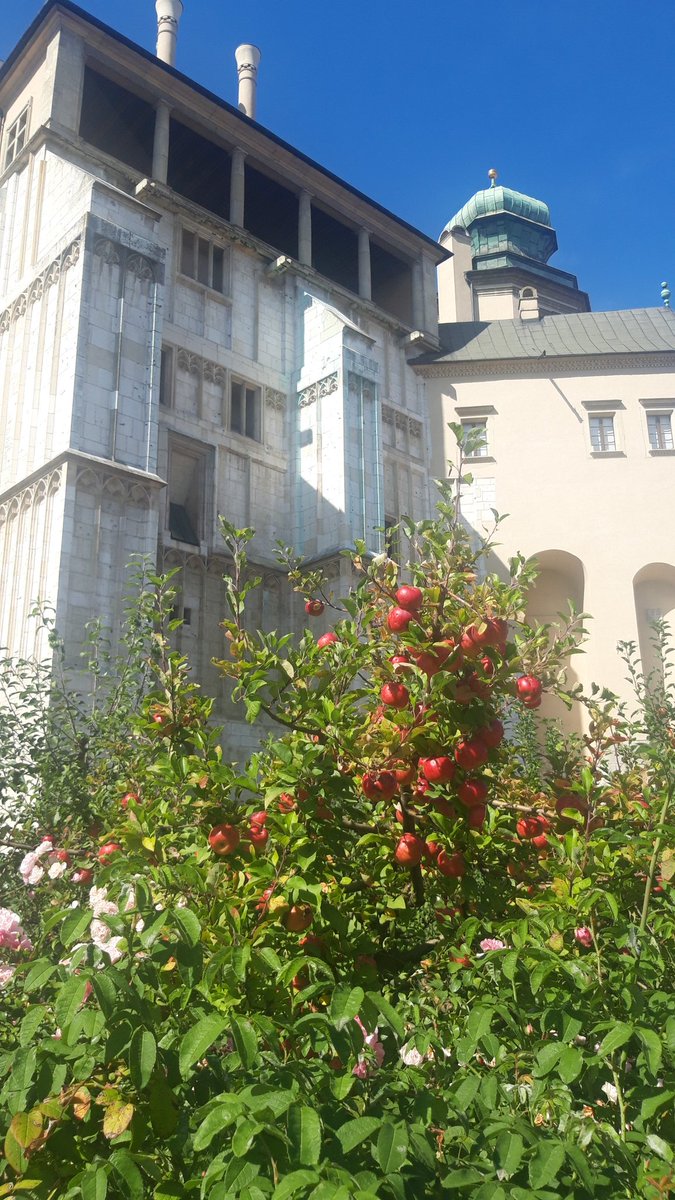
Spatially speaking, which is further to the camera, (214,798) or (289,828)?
(214,798)

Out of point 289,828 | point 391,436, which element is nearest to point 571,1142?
point 289,828

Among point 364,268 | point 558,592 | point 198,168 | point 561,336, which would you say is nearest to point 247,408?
point 364,268

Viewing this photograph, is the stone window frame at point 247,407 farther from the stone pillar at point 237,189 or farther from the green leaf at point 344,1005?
the green leaf at point 344,1005

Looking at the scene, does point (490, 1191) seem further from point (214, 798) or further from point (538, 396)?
point (538, 396)

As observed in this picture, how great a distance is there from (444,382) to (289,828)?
22.1 m

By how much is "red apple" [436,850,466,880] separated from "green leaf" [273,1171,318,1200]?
4.96 feet

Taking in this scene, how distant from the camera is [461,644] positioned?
310 cm

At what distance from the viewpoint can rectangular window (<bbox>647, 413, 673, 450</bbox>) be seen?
23.2 m

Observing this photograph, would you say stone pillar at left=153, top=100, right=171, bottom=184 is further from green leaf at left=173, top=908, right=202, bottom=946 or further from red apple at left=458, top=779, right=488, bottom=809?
green leaf at left=173, top=908, right=202, bottom=946

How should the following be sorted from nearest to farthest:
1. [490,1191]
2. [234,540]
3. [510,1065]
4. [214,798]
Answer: [490,1191], [510,1065], [214,798], [234,540]

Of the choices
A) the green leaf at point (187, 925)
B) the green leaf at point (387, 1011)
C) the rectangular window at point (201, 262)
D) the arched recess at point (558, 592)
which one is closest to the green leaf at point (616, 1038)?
the green leaf at point (387, 1011)

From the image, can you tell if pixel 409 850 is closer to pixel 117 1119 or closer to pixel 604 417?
pixel 117 1119

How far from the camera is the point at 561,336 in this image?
82.7 ft

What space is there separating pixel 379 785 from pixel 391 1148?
1320 millimetres
